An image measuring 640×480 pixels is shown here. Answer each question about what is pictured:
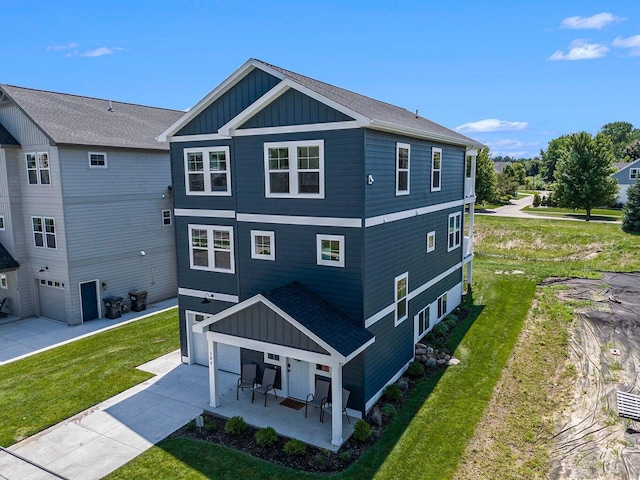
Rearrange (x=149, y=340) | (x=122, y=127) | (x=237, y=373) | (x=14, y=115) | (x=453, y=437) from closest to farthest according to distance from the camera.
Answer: (x=453, y=437)
(x=237, y=373)
(x=149, y=340)
(x=14, y=115)
(x=122, y=127)

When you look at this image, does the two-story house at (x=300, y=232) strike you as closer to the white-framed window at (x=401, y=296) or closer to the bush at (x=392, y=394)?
the white-framed window at (x=401, y=296)

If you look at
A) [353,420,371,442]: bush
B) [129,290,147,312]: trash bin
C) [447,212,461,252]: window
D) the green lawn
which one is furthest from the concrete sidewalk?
[447,212,461,252]: window

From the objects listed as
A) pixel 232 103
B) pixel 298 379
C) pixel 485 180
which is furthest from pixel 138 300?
pixel 485 180

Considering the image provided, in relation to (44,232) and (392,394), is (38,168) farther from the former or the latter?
(392,394)

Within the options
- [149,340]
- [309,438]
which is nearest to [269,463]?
[309,438]

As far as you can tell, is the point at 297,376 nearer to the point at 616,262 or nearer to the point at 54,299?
the point at 54,299
